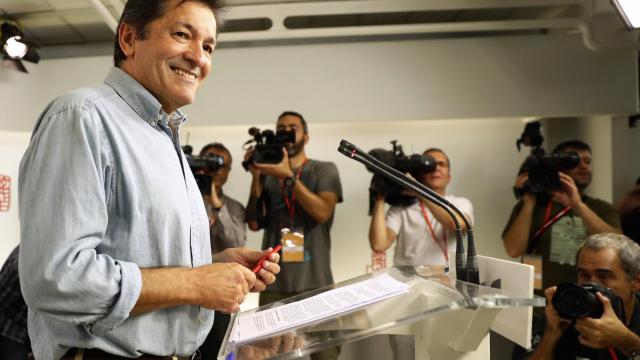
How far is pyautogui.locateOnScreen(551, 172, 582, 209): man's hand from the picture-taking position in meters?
2.42

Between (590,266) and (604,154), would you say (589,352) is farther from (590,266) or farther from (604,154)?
(604,154)

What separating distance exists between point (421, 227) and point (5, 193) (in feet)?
9.48

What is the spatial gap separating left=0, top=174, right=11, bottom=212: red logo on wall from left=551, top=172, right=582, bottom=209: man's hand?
352cm

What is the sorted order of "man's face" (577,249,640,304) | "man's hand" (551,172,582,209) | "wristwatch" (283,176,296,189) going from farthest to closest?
1. "wristwatch" (283,176,296,189)
2. "man's hand" (551,172,582,209)
3. "man's face" (577,249,640,304)

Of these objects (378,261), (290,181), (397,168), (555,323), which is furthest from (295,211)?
(555,323)

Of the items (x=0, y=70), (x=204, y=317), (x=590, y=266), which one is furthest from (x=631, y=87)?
(x=0, y=70)

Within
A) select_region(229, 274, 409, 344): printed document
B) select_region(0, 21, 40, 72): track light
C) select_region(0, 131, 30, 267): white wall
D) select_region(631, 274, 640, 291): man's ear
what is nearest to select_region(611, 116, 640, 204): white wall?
select_region(631, 274, 640, 291): man's ear

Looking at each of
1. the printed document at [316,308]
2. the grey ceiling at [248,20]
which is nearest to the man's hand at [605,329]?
the printed document at [316,308]

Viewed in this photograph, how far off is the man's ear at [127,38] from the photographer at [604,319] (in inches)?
47.2

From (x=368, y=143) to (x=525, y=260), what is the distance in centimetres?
145

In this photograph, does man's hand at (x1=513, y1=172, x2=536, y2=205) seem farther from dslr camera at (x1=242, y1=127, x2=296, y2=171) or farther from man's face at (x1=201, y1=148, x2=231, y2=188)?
man's face at (x1=201, y1=148, x2=231, y2=188)

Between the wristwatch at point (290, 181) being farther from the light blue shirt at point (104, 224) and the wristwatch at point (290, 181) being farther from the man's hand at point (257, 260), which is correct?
the light blue shirt at point (104, 224)

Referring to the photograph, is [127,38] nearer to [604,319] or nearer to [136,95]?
[136,95]

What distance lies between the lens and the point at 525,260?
2480 mm
